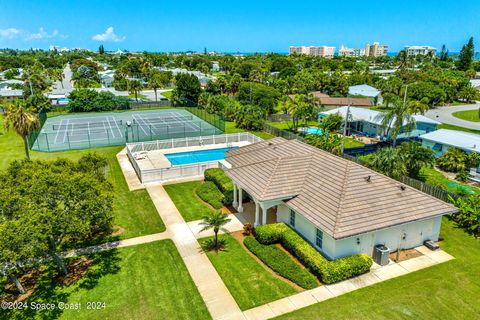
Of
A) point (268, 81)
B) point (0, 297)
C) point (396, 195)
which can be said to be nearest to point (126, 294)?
point (0, 297)

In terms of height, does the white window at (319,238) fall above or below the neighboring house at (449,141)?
below

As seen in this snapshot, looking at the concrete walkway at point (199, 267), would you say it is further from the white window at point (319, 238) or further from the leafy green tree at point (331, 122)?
the leafy green tree at point (331, 122)

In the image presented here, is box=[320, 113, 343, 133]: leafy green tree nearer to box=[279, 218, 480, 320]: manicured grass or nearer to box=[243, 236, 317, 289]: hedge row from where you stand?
box=[279, 218, 480, 320]: manicured grass

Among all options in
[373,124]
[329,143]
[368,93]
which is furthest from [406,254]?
[368,93]

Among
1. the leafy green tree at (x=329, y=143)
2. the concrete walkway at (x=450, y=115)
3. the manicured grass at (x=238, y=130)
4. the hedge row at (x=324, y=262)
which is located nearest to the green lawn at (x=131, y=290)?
the hedge row at (x=324, y=262)

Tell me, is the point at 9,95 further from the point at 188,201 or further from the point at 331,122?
the point at 331,122

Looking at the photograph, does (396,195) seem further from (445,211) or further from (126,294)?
(126,294)

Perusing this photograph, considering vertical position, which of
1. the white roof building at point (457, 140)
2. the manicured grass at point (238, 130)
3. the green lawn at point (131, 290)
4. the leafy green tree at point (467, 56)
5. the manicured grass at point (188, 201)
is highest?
the leafy green tree at point (467, 56)
